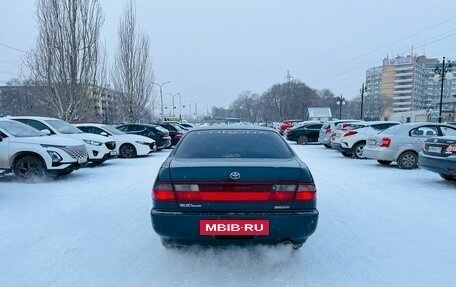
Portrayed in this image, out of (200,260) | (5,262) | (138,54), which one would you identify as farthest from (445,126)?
(138,54)

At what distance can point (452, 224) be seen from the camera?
5.12 meters

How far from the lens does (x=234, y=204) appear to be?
334 cm

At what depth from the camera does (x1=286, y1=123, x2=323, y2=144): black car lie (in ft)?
75.3

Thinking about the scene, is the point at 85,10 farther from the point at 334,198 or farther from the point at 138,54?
the point at 334,198

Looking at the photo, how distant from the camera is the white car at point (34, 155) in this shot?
820 cm

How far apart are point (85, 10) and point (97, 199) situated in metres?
17.5

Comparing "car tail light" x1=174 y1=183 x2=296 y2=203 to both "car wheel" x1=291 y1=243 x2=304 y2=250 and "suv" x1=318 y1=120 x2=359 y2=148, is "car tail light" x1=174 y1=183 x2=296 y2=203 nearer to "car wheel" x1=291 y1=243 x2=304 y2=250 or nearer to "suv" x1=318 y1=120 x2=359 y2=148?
"car wheel" x1=291 y1=243 x2=304 y2=250

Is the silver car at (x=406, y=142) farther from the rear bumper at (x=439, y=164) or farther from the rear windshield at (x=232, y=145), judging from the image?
the rear windshield at (x=232, y=145)

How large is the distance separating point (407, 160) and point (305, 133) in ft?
40.7

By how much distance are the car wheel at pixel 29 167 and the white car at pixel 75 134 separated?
84.4 inches

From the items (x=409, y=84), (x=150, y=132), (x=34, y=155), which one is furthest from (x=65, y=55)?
(x=409, y=84)

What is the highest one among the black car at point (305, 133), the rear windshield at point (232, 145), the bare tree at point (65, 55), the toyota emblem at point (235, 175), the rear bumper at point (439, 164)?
the bare tree at point (65, 55)

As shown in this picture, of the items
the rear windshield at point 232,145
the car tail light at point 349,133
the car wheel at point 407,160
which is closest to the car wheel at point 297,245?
the rear windshield at point 232,145

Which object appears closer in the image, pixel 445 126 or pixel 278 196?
pixel 278 196
